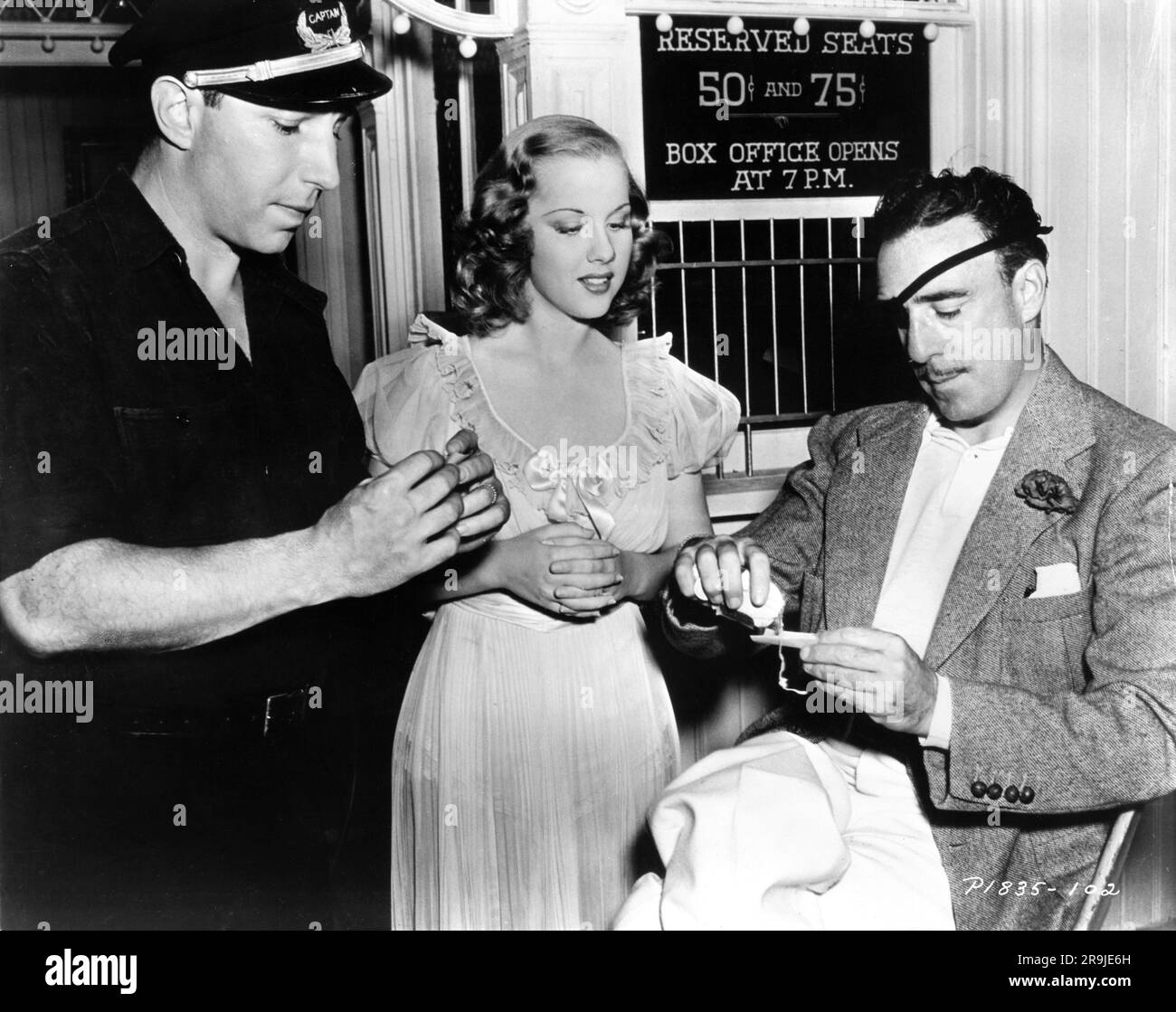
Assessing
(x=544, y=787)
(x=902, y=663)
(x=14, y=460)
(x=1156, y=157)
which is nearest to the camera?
(x=14, y=460)

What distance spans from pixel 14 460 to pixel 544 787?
3.55 ft

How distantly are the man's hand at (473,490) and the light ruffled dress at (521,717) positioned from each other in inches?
17.8

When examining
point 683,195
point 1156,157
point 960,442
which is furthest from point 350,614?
point 1156,157

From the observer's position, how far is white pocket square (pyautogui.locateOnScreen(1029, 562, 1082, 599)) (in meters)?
1.64

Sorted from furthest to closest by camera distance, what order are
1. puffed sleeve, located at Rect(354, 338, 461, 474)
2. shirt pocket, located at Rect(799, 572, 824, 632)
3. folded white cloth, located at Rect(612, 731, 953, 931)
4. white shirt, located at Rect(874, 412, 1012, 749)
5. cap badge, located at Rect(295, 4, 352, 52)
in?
puffed sleeve, located at Rect(354, 338, 461, 474) < shirt pocket, located at Rect(799, 572, 824, 632) < white shirt, located at Rect(874, 412, 1012, 749) < cap badge, located at Rect(295, 4, 352, 52) < folded white cloth, located at Rect(612, 731, 953, 931)

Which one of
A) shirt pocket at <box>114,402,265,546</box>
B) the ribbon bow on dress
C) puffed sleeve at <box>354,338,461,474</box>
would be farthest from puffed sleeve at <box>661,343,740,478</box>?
shirt pocket at <box>114,402,265,546</box>

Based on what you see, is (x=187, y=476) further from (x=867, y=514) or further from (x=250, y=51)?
(x=867, y=514)

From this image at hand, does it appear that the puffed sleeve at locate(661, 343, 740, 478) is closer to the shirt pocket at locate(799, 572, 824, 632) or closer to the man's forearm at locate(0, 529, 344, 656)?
the shirt pocket at locate(799, 572, 824, 632)

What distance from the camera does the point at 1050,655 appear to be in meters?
1.65

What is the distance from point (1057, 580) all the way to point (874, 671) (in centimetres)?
36

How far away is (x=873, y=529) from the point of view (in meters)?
1.90

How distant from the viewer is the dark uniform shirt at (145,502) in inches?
56.5

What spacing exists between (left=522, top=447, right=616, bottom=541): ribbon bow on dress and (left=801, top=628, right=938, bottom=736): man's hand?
2.11 ft

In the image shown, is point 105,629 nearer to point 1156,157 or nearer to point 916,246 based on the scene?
point 916,246
